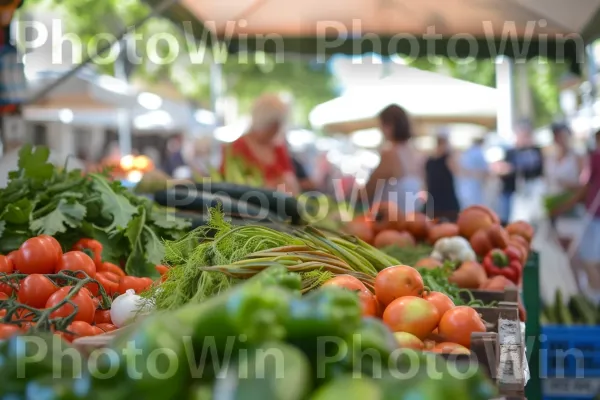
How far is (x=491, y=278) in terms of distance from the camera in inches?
168

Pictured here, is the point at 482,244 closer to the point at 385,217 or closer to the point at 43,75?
the point at 385,217

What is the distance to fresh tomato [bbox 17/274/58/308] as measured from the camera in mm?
2561

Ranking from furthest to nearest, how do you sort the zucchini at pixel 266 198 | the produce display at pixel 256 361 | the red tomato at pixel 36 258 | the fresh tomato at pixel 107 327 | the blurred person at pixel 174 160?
the blurred person at pixel 174 160 < the zucchini at pixel 266 198 < the red tomato at pixel 36 258 < the fresh tomato at pixel 107 327 < the produce display at pixel 256 361

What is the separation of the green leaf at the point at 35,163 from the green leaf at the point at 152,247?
1.94 ft

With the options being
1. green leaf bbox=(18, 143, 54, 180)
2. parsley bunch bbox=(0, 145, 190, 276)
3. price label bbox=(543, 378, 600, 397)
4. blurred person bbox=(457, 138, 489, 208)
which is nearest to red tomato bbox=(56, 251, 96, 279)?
parsley bunch bbox=(0, 145, 190, 276)

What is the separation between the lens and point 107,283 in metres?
2.98

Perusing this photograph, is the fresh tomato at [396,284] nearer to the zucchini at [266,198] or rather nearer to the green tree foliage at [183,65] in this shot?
the zucchini at [266,198]

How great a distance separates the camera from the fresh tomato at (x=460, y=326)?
7.43 ft

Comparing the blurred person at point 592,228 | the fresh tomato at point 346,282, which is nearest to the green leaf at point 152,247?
the fresh tomato at point 346,282

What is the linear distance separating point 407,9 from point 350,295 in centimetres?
641

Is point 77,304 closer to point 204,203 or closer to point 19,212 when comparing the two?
point 19,212

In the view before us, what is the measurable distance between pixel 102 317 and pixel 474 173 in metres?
12.9

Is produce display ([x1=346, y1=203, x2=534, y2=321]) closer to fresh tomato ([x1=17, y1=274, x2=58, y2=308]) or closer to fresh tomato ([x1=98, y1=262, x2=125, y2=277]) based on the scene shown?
fresh tomato ([x1=98, y1=262, x2=125, y2=277])

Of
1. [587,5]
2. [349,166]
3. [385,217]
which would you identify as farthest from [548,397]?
[349,166]
